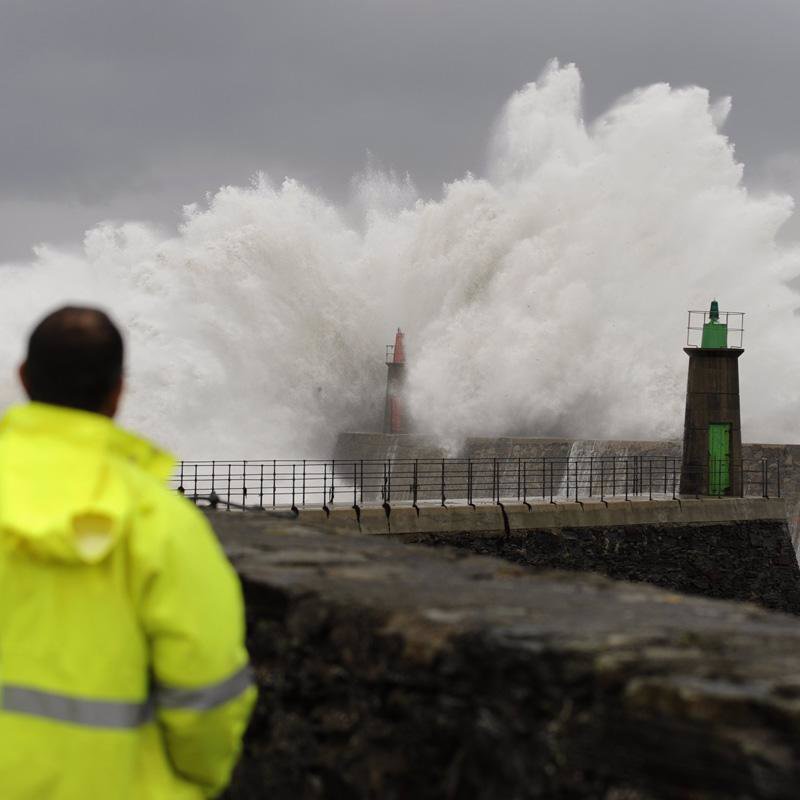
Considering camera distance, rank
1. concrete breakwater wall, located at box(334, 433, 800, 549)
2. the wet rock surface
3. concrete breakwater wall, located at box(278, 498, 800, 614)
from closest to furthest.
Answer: concrete breakwater wall, located at box(278, 498, 800, 614)
the wet rock surface
concrete breakwater wall, located at box(334, 433, 800, 549)

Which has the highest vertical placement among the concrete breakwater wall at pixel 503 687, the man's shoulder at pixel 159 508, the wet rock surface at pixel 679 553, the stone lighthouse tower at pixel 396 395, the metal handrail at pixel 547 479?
the stone lighthouse tower at pixel 396 395

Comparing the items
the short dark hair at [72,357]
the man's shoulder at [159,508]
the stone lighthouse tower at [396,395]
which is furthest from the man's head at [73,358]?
the stone lighthouse tower at [396,395]

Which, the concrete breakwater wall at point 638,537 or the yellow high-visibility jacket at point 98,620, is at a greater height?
the yellow high-visibility jacket at point 98,620

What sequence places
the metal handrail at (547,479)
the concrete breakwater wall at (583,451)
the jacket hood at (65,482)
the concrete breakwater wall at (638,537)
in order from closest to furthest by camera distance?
the jacket hood at (65,482) → the concrete breakwater wall at (638,537) → the metal handrail at (547,479) → the concrete breakwater wall at (583,451)

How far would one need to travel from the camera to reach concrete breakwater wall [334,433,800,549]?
18.2m

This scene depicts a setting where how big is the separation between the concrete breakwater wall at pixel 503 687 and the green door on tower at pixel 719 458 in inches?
601

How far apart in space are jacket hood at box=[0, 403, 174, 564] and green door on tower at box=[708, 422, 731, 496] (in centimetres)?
1653

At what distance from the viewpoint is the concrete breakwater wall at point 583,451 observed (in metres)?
18.2

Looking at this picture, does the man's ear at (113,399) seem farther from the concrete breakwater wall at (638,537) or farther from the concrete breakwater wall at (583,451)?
the concrete breakwater wall at (583,451)

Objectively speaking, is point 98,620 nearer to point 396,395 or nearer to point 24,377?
point 24,377

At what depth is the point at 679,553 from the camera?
15953 millimetres

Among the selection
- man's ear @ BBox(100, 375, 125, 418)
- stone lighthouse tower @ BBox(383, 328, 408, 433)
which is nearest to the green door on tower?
stone lighthouse tower @ BBox(383, 328, 408, 433)

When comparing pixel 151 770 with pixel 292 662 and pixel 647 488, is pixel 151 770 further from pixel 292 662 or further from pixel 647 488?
pixel 647 488

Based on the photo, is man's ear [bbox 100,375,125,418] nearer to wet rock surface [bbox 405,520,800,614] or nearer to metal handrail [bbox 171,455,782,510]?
wet rock surface [bbox 405,520,800,614]
